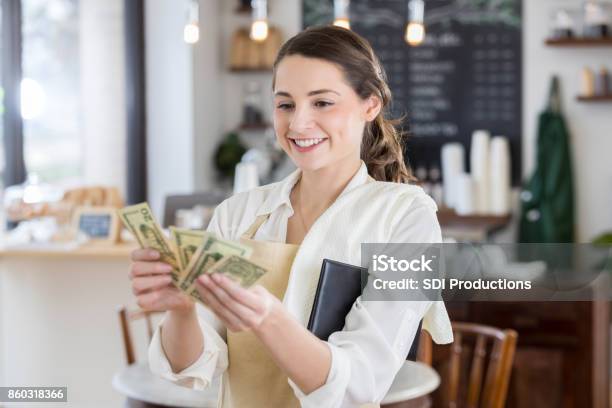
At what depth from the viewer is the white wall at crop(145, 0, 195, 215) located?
5508 millimetres

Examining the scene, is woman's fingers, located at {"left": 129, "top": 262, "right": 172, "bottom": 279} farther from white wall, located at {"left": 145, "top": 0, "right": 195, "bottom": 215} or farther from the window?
white wall, located at {"left": 145, "top": 0, "right": 195, "bottom": 215}

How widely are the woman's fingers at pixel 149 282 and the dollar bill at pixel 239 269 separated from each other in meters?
0.08

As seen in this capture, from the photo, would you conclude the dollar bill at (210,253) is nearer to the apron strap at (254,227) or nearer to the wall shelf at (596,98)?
→ the apron strap at (254,227)

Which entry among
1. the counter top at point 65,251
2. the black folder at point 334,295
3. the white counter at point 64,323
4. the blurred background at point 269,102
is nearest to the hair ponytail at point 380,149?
the black folder at point 334,295

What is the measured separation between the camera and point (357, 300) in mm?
1250

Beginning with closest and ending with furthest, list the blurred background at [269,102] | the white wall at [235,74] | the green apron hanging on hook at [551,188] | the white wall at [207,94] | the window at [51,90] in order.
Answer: the window at [51,90] → the blurred background at [269,102] → the green apron hanging on hook at [551,188] → the white wall at [207,94] → the white wall at [235,74]

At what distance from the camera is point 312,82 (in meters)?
1.27

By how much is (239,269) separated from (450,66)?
16.1 ft

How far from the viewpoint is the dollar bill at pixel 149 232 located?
110cm

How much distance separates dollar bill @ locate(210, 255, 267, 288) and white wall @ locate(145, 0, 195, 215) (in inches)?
177

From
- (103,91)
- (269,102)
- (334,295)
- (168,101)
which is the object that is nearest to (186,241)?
(334,295)

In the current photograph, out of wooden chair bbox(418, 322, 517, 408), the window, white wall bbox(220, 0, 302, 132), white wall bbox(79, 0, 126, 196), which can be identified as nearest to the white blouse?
wooden chair bbox(418, 322, 517, 408)

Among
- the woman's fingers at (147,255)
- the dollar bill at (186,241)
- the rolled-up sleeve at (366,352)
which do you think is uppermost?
the dollar bill at (186,241)

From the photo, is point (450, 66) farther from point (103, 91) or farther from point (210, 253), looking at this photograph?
point (210, 253)
